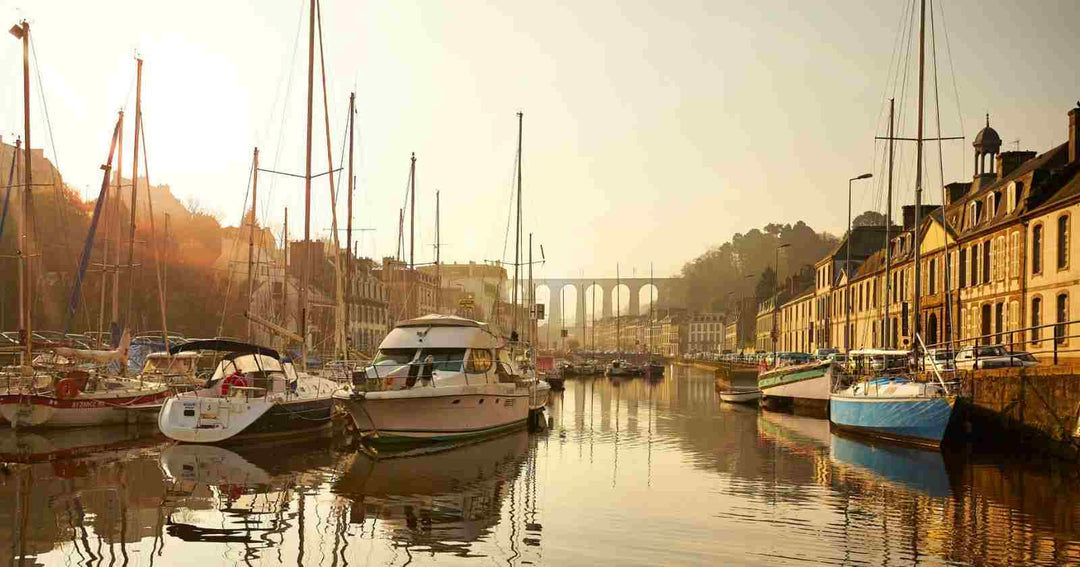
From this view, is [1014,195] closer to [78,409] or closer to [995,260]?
[995,260]

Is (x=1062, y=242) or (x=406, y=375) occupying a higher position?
(x=1062, y=242)

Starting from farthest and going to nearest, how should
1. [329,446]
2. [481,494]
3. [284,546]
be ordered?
[329,446] → [481,494] → [284,546]

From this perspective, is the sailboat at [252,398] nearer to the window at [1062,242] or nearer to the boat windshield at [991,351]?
the boat windshield at [991,351]

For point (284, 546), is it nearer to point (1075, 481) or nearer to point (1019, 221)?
point (1075, 481)

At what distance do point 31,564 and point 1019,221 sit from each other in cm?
3935

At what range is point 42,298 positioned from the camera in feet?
180

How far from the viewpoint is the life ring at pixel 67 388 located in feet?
95.4

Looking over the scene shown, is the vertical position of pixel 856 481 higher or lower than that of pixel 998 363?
lower

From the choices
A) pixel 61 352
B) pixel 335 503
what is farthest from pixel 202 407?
pixel 335 503

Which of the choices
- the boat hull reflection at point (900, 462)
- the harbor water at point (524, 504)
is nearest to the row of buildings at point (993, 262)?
the boat hull reflection at point (900, 462)

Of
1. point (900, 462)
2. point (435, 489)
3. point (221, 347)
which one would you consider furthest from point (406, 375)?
point (900, 462)

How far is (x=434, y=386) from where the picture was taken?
2531 cm

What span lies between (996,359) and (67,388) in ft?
98.5

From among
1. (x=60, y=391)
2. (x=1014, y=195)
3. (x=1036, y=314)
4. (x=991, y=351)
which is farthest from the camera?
(x=1014, y=195)
